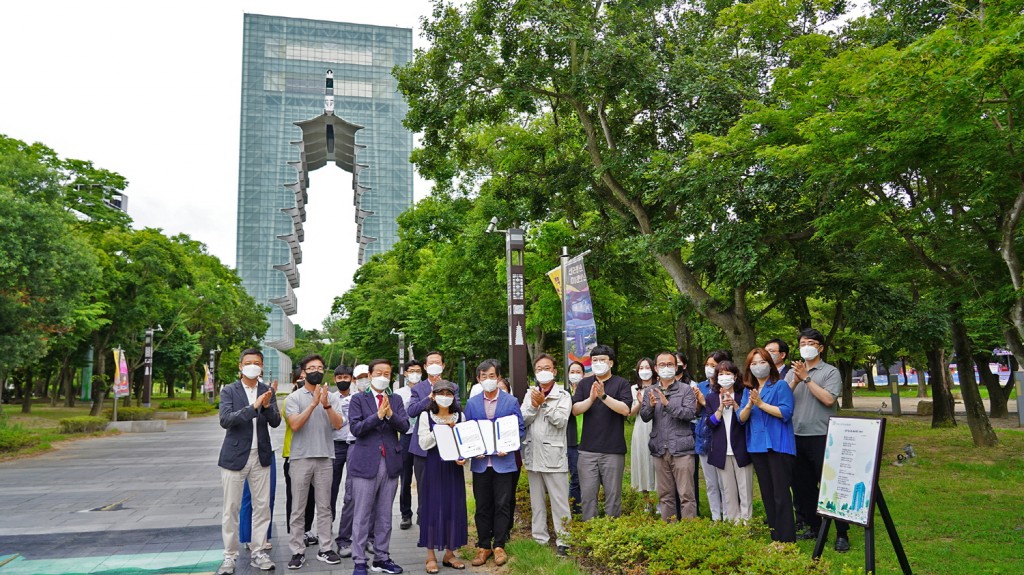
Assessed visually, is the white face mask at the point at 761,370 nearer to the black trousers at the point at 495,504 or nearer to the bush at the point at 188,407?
the black trousers at the point at 495,504

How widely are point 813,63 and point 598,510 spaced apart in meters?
7.88

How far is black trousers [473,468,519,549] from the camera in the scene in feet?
21.3

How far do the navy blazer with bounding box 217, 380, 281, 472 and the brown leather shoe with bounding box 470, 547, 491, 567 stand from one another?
2086 mm

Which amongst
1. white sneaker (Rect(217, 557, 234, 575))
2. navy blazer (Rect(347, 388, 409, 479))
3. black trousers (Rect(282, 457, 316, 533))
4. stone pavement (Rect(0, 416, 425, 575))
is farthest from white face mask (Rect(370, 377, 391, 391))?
white sneaker (Rect(217, 557, 234, 575))

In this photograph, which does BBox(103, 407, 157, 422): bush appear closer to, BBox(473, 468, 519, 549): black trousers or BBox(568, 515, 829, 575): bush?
BBox(473, 468, 519, 549): black trousers

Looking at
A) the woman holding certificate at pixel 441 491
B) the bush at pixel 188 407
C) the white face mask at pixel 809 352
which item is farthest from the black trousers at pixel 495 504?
the bush at pixel 188 407

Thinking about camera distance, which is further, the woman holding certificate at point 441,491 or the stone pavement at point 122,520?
the stone pavement at point 122,520

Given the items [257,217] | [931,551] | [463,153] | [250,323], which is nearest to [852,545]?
[931,551]

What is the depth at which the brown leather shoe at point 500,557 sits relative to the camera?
634 cm

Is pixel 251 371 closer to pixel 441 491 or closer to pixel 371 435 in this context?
pixel 371 435

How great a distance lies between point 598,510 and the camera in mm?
7160

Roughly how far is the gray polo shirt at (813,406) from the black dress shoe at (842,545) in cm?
94

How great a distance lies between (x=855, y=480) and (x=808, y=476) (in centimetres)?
160

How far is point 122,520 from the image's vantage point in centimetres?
930
